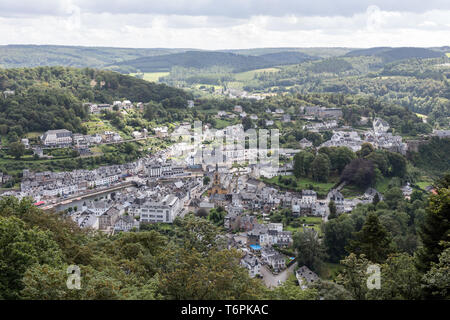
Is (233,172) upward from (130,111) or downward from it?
downward

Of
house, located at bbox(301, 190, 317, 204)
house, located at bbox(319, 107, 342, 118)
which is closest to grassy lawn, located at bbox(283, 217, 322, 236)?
house, located at bbox(301, 190, 317, 204)

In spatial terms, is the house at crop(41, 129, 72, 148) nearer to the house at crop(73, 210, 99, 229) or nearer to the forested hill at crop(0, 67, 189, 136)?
the forested hill at crop(0, 67, 189, 136)

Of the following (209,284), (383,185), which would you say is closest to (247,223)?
(383,185)

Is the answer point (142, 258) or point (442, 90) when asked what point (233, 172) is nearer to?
point (142, 258)

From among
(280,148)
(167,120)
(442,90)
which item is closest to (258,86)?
(442,90)
